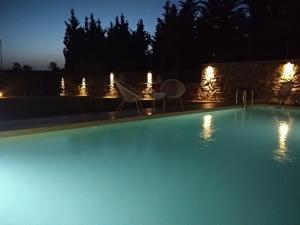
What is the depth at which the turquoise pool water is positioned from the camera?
247 cm

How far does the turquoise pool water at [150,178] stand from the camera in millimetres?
2471

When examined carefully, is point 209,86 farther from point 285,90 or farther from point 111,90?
point 111,90

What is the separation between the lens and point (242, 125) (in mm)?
6852

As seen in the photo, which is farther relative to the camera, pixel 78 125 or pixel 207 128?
pixel 207 128

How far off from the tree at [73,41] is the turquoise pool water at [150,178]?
74.1 feet

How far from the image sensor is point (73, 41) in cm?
2770

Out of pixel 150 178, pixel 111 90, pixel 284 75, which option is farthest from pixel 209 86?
pixel 150 178

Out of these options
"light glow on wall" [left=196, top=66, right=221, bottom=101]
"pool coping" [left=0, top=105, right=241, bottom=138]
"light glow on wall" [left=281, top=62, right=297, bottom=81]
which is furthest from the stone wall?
"pool coping" [left=0, top=105, right=241, bottom=138]

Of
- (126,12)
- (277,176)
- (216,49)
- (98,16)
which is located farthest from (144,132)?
(98,16)

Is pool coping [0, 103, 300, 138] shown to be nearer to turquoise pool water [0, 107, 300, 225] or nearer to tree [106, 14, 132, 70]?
turquoise pool water [0, 107, 300, 225]

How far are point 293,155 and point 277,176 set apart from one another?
3.48ft

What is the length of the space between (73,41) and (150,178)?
85.8 feet

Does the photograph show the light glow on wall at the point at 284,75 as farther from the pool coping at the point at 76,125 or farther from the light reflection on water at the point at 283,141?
the pool coping at the point at 76,125

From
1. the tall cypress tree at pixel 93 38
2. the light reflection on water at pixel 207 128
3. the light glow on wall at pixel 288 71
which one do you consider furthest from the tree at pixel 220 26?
the light reflection on water at pixel 207 128
